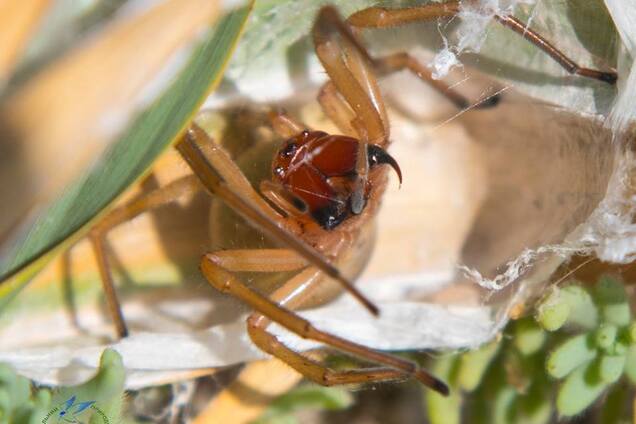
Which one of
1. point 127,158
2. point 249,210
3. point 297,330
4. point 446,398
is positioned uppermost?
point 127,158

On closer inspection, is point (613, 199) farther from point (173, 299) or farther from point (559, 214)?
point (173, 299)

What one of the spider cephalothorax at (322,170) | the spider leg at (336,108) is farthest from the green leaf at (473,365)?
the spider leg at (336,108)

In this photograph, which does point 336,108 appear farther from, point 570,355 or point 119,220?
point 570,355

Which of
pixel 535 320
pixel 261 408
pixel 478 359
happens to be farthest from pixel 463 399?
pixel 261 408

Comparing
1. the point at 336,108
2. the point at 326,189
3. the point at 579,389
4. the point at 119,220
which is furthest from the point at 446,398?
the point at 119,220

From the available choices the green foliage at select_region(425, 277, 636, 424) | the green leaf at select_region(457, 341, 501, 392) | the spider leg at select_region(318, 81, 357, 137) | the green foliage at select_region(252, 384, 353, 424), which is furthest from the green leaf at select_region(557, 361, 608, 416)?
the spider leg at select_region(318, 81, 357, 137)

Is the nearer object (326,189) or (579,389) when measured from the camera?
(579,389)
